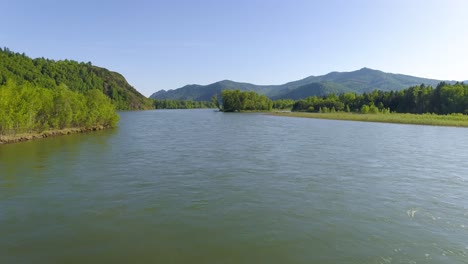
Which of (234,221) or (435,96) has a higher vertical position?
(435,96)

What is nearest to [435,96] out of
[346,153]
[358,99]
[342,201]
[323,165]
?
[358,99]

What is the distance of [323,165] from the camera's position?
2767 cm

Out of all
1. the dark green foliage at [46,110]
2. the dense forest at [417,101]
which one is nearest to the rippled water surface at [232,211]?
the dark green foliage at [46,110]

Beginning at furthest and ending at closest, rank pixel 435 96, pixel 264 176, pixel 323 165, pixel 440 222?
pixel 435 96, pixel 323 165, pixel 264 176, pixel 440 222

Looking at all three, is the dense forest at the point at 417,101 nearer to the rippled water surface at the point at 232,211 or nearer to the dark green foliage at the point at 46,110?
the rippled water surface at the point at 232,211

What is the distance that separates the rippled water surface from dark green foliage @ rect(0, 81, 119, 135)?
19.5m

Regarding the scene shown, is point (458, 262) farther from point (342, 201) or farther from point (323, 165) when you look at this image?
point (323, 165)

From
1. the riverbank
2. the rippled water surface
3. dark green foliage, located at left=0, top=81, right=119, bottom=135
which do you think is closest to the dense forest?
the rippled water surface

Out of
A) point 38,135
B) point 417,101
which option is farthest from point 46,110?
point 417,101

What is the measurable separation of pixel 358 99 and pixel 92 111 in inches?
5905

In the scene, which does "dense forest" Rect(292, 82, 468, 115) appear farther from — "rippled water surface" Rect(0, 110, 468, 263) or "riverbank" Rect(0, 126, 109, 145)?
"riverbank" Rect(0, 126, 109, 145)

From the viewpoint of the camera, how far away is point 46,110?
52656 millimetres

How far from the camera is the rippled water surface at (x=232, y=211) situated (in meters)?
11.4

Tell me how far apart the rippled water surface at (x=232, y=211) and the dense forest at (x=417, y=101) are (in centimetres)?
11401
